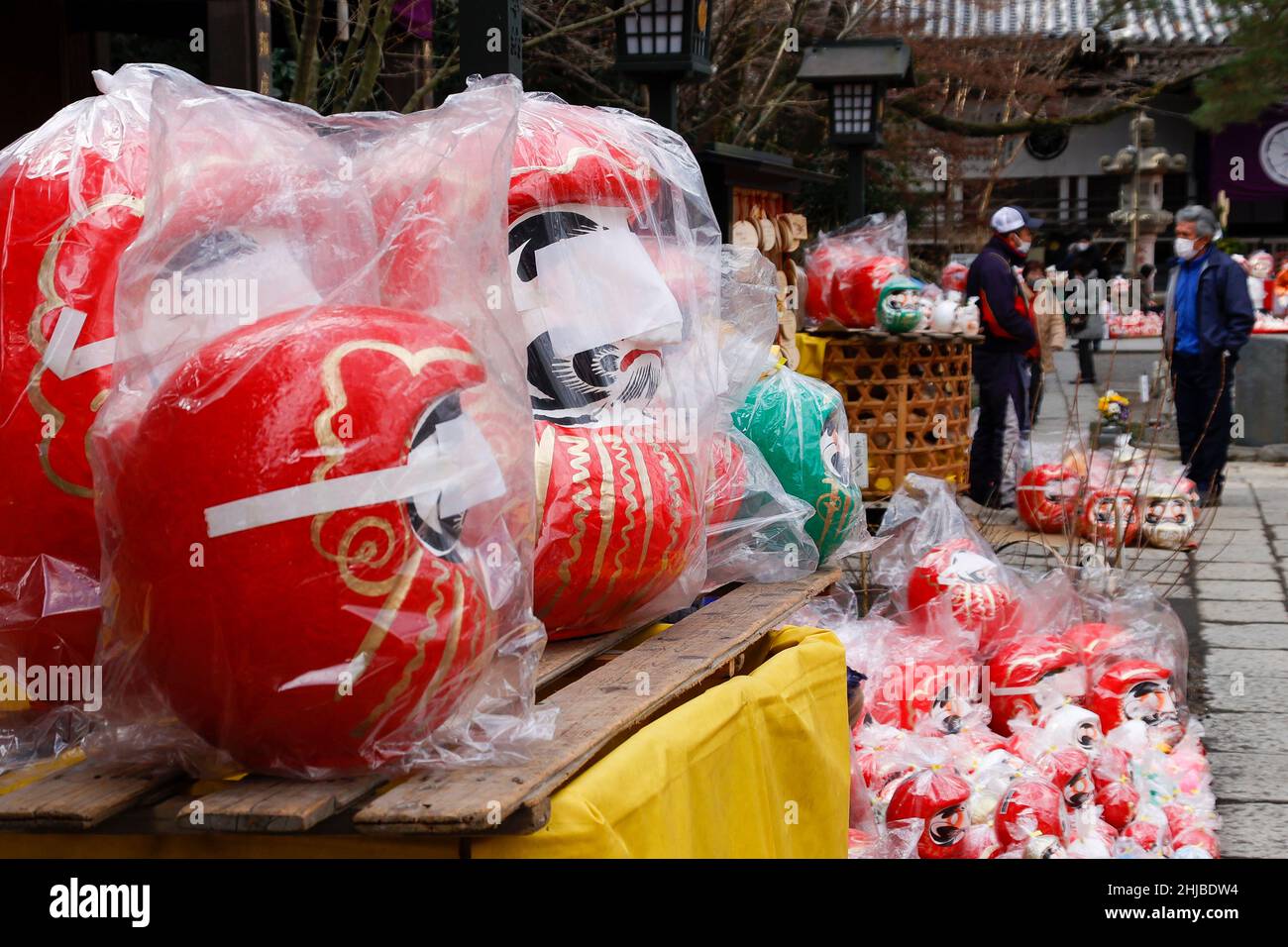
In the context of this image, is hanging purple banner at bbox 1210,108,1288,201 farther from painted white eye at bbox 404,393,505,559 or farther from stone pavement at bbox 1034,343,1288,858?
painted white eye at bbox 404,393,505,559

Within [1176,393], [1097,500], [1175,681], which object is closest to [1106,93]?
[1176,393]

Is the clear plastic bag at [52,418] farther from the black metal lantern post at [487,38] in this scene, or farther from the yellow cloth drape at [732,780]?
the black metal lantern post at [487,38]

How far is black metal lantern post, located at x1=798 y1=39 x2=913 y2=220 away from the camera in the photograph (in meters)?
8.39

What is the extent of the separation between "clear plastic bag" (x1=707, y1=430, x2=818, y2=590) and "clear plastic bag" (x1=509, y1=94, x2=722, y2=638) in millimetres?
375

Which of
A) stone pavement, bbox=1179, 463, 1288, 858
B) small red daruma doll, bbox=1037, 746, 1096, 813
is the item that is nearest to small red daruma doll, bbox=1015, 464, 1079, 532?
stone pavement, bbox=1179, 463, 1288, 858

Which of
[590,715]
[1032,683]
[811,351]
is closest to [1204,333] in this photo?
[811,351]

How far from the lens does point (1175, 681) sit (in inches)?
172

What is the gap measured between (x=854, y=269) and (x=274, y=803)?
5.32m

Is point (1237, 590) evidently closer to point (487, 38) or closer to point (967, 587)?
point (967, 587)

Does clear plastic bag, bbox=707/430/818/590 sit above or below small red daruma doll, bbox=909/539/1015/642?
above

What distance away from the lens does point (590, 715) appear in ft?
6.41

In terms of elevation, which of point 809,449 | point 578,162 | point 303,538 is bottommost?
point 809,449

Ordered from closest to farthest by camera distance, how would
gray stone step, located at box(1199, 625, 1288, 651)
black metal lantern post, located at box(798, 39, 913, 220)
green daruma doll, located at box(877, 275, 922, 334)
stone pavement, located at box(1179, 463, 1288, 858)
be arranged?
stone pavement, located at box(1179, 463, 1288, 858), gray stone step, located at box(1199, 625, 1288, 651), green daruma doll, located at box(877, 275, 922, 334), black metal lantern post, located at box(798, 39, 913, 220)

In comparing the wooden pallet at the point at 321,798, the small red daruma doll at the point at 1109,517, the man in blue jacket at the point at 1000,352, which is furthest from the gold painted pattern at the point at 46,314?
the man in blue jacket at the point at 1000,352
